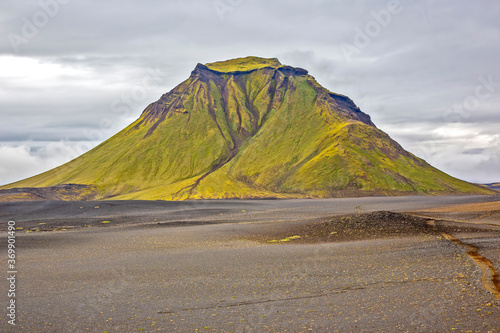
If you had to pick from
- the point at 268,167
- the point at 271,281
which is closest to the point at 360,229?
the point at 271,281

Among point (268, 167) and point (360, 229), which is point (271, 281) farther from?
point (268, 167)

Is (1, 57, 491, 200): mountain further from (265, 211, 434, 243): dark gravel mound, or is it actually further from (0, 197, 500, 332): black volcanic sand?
(0, 197, 500, 332): black volcanic sand

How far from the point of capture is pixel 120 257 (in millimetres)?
30438

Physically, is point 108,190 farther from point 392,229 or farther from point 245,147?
point 392,229

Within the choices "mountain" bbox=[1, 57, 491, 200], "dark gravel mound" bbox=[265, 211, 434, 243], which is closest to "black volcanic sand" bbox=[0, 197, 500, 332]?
"dark gravel mound" bbox=[265, 211, 434, 243]

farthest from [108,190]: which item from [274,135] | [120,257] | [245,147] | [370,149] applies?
[120,257]

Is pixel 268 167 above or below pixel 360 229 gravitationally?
above

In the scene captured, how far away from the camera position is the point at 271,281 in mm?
20766

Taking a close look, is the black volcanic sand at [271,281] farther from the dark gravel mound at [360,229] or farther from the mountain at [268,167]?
the mountain at [268,167]

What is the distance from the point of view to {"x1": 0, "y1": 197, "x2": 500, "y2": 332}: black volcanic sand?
14438 mm

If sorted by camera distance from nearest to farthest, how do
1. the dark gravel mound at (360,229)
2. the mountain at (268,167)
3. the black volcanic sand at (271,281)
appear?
the black volcanic sand at (271,281), the dark gravel mound at (360,229), the mountain at (268,167)

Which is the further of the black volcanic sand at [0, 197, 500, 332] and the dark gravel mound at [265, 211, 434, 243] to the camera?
the dark gravel mound at [265, 211, 434, 243]

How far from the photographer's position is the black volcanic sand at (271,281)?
14.4 m

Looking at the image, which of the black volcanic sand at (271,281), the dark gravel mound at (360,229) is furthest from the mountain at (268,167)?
the black volcanic sand at (271,281)
